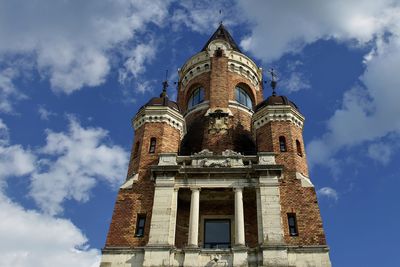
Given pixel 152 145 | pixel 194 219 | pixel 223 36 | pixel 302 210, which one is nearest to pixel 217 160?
pixel 194 219

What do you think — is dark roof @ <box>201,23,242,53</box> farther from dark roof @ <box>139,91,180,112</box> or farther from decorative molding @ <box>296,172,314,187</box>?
decorative molding @ <box>296,172,314,187</box>

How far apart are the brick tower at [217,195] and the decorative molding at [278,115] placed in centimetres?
6

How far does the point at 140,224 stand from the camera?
23906 millimetres

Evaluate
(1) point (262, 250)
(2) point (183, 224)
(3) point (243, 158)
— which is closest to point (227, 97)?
(3) point (243, 158)

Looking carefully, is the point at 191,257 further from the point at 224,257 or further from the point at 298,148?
the point at 298,148

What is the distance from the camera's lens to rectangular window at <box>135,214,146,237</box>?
2347cm

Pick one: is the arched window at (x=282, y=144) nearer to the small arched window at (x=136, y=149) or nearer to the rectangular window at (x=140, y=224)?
the small arched window at (x=136, y=149)

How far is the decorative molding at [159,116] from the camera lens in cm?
2870

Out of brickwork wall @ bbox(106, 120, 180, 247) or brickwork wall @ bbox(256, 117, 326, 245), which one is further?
brickwork wall @ bbox(106, 120, 180, 247)

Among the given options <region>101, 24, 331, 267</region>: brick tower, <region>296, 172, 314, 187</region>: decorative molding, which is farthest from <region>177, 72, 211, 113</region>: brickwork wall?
<region>296, 172, 314, 187</region>: decorative molding

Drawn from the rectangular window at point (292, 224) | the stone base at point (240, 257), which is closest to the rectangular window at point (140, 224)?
the stone base at point (240, 257)

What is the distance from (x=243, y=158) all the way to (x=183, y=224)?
4.60 m

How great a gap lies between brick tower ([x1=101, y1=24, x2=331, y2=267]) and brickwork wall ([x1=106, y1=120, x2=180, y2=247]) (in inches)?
2.0

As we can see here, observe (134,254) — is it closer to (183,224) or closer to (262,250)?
(183,224)
